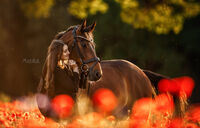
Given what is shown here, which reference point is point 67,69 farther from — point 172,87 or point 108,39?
point 108,39

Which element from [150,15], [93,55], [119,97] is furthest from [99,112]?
[150,15]

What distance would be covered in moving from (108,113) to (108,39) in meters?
7.40

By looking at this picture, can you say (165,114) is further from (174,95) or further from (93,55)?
(93,55)

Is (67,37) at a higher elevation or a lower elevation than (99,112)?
higher

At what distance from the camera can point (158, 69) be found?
13695 mm

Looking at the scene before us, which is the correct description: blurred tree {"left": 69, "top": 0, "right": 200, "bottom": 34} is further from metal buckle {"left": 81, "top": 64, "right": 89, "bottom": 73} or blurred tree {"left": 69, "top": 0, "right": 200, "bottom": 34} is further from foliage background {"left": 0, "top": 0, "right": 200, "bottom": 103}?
metal buckle {"left": 81, "top": 64, "right": 89, "bottom": 73}

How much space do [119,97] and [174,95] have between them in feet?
4.16

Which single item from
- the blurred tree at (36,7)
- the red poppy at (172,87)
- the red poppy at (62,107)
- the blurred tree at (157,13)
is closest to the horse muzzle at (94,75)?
the red poppy at (62,107)

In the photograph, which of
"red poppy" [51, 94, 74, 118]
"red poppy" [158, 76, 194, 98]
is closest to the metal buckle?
"red poppy" [51, 94, 74, 118]

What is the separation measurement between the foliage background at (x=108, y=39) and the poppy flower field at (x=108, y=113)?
232 inches

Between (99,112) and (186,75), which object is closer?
(99,112)

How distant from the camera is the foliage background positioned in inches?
485

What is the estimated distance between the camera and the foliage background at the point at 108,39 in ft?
40.4

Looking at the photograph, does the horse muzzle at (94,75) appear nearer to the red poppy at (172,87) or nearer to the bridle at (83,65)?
the bridle at (83,65)
